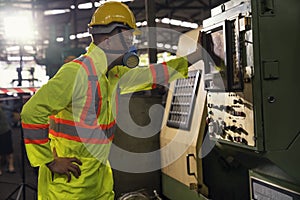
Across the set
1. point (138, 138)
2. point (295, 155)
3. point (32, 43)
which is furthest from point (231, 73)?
point (32, 43)

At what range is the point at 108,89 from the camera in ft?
6.84

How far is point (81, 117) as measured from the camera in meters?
1.99

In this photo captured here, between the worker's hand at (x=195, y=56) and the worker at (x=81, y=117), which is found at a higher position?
the worker's hand at (x=195, y=56)

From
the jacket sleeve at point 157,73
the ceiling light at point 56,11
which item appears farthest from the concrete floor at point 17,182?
the ceiling light at point 56,11

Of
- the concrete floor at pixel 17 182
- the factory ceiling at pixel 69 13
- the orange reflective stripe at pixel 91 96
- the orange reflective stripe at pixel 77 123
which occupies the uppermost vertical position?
the factory ceiling at pixel 69 13

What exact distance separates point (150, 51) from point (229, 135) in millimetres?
2161

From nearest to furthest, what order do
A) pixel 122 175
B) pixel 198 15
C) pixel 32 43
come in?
pixel 122 175, pixel 32 43, pixel 198 15

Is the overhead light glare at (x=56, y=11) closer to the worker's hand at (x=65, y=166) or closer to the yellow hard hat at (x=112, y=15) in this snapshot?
the yellow hard hat at (x=112, y=15)

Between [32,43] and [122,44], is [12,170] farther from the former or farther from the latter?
[122,44]

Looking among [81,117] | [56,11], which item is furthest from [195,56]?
[56,11]

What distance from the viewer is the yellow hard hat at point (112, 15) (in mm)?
2115

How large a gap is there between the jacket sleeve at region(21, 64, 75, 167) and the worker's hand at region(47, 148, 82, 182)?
4cm

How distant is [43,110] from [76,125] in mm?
203

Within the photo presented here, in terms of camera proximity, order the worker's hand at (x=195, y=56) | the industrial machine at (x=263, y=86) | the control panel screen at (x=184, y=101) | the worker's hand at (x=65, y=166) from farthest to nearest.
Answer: the control panel screen at (x=184, y=101), the worker's hand at (x=195, y=56), the worker's hand at (x=65, y=166), the industrial machine at (x=263, y=86)
